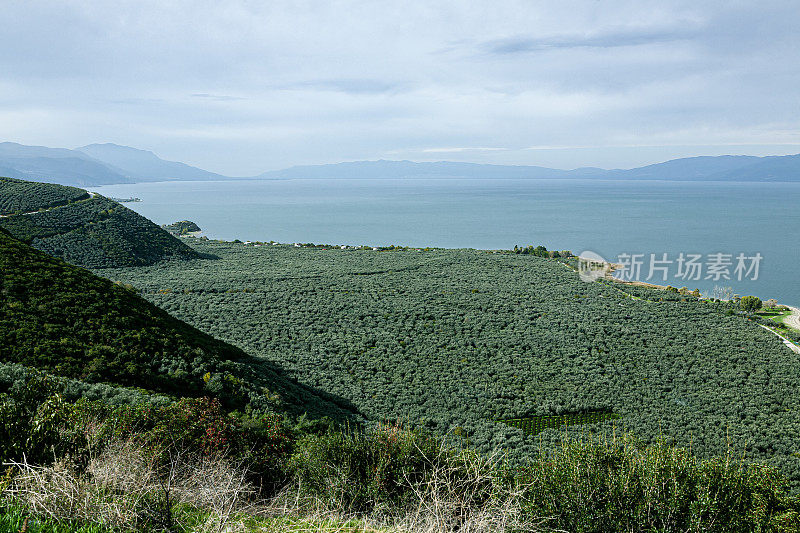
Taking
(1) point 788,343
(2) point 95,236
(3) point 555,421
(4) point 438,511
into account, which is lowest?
(3) point 555,421

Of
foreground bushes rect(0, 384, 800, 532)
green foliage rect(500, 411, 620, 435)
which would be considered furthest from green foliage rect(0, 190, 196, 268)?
green foliage rect(500, 411, 620, 435)

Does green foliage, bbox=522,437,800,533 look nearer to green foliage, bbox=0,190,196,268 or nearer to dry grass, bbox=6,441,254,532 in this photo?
dry grass, bbox=6,441,254,532

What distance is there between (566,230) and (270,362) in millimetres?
88838

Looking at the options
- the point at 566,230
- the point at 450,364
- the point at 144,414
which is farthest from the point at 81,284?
the point at 566,230

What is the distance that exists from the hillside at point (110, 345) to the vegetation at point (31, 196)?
3360cm

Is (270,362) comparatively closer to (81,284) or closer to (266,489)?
(81,284)

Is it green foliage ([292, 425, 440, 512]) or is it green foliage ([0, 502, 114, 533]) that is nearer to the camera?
green foliage ([0, 502, 114, 533])

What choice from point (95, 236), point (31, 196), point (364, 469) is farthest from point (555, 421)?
point (31, 196)

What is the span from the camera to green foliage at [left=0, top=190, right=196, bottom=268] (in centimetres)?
4031

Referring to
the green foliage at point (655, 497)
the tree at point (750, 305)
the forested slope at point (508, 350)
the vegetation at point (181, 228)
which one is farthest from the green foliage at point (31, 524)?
the vegetation at point (181, 228)

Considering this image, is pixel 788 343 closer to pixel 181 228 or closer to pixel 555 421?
pixel 555 421

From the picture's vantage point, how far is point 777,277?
2197 inches

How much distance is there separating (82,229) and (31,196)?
31.2 ft

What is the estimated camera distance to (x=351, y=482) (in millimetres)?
8344
